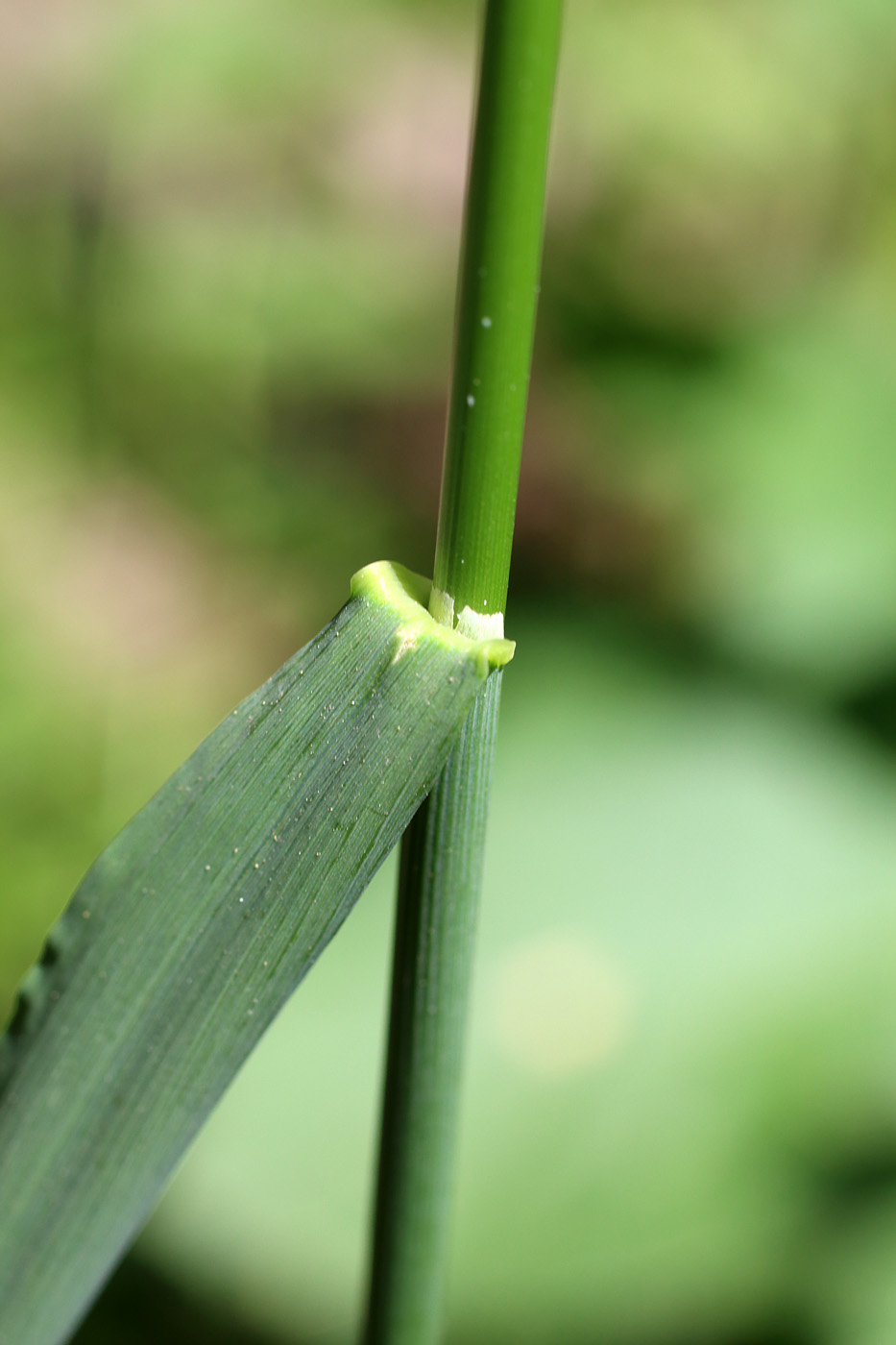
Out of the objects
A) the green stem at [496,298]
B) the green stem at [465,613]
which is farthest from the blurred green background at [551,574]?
the green stem at [496,298]

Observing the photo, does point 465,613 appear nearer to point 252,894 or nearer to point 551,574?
point 252,894

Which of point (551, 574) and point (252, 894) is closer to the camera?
point (252, 894)

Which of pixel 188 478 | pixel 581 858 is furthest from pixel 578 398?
pixel 581 858

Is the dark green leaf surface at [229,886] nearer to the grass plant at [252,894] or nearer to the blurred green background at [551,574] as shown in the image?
the grass plant at [252,894]

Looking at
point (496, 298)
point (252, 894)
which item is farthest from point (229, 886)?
point (496, 298)

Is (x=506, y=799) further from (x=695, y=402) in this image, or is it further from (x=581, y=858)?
(x=695, y=402)
